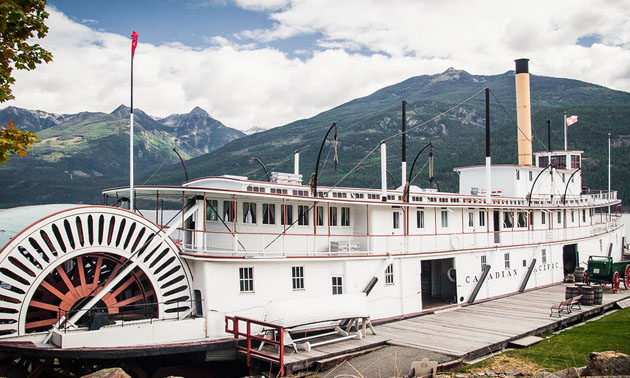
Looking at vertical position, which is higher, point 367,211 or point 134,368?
point 367,211

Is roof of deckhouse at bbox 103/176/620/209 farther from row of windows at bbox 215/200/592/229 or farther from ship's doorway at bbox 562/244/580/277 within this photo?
ship's doorway at bbox 562/244/580/277

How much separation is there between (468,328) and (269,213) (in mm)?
7346

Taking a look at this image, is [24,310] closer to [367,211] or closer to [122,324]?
[122,324]

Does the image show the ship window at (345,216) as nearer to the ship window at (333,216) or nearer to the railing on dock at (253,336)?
the ship window at (333,216)

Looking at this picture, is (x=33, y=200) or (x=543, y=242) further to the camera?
(x=33, y=200)

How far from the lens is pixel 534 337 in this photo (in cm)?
1638

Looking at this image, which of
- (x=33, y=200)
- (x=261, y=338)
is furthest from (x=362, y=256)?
(x=33, y=200)

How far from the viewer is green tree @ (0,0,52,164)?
25.3 feet

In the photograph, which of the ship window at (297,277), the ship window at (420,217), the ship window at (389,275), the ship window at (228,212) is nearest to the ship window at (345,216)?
the ship window at (389,275)

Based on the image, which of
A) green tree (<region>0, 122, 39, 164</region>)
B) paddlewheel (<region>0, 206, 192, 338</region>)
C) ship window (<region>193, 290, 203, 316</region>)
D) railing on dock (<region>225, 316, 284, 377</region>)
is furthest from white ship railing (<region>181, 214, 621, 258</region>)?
green tree (<region>0, 122, 39, 164</region>)

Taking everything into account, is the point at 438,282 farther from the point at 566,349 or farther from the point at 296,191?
the point at 566,349

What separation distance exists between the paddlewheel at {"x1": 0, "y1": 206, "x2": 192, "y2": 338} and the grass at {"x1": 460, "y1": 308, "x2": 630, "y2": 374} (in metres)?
8.21

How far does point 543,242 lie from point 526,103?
11.2 metres

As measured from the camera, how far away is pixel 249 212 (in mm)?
17125
